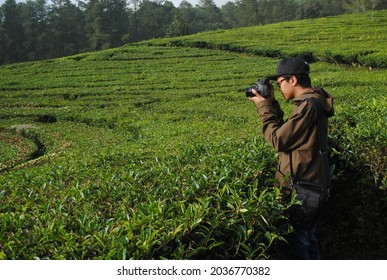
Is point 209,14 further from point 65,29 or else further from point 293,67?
point 293,67

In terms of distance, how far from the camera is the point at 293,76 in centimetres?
322

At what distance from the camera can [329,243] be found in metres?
4.69

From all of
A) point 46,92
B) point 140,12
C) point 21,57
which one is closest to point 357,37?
point 46,92

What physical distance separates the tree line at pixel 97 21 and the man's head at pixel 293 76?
43548 millimetres

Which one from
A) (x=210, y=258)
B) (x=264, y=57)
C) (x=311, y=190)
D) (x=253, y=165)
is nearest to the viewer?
(x=210, y=258)

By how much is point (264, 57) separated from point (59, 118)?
13054 millimetres

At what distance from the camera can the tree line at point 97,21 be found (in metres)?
49.3

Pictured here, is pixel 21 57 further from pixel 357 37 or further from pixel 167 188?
pixel 167 188

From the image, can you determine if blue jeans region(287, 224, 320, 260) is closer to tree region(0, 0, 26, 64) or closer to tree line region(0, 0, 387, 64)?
tree line region(0, 0, 387, 64)

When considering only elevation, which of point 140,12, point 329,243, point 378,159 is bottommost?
point 329,243

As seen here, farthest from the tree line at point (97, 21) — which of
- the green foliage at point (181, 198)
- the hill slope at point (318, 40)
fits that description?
the green foliage at point (181, 198)

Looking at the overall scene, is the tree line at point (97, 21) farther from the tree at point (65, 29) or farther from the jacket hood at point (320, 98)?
the jacket hood at point (320, 98)

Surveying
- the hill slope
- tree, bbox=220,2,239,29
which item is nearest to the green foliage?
the hill slope

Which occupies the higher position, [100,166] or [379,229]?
[100,166]
